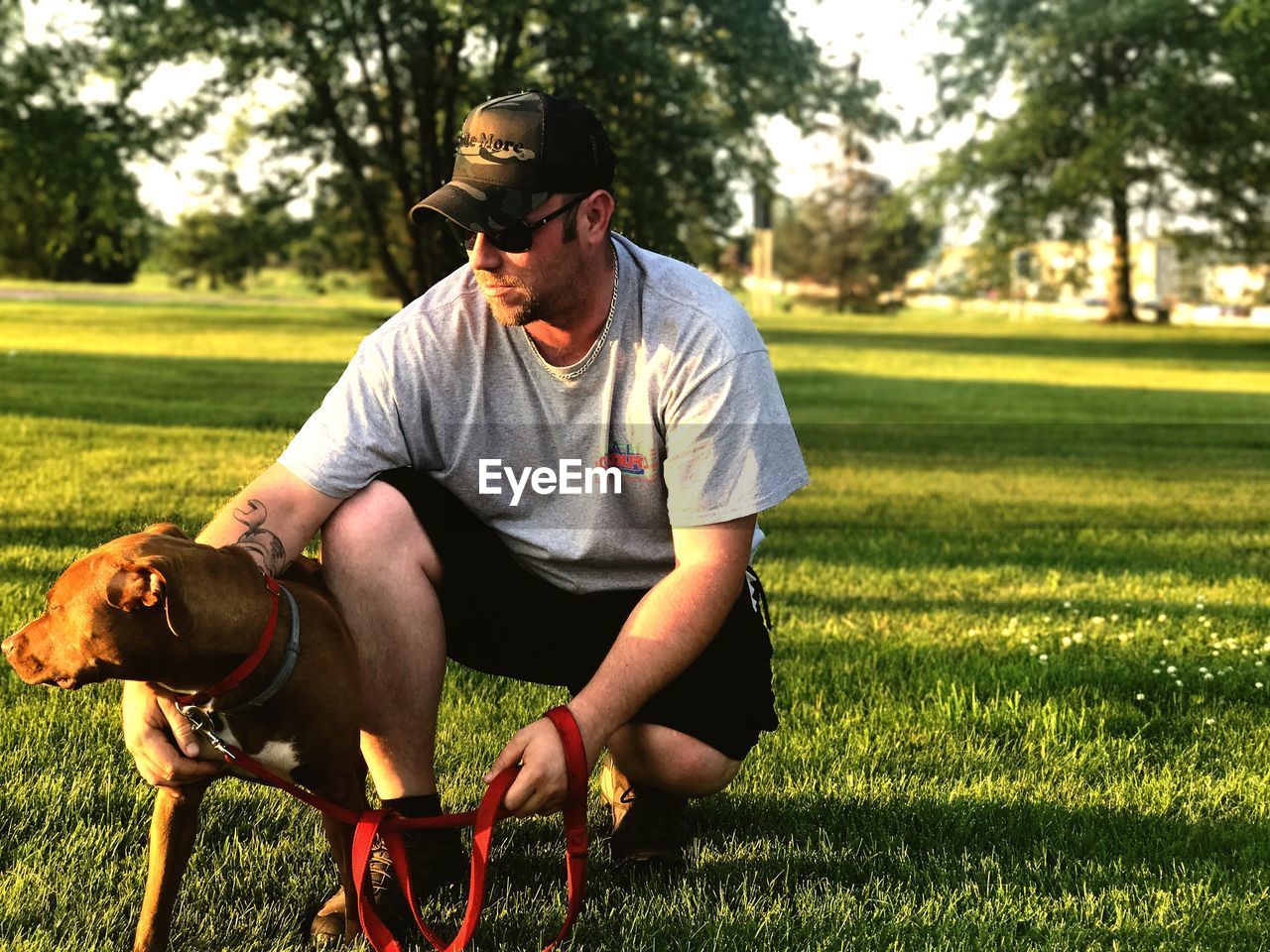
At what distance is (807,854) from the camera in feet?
10.9

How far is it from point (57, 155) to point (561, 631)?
18059 mm

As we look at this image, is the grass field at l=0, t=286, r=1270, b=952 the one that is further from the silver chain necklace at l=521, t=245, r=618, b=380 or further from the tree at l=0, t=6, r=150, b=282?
the tree at l=0, t=6, r=150, b=282

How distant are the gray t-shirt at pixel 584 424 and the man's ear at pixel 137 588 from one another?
2.66 feet

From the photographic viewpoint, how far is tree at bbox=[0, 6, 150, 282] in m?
18.8

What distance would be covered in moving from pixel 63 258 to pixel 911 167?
2175 centimetres

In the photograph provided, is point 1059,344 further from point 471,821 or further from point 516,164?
point 471,821

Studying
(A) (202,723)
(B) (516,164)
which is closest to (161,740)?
(A) (202,723)

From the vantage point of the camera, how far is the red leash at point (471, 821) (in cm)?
251

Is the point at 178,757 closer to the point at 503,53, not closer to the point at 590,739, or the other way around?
the point at 590,739

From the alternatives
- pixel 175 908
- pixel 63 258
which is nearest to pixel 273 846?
pixel 175 908

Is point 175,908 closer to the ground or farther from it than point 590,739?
closer to the ground

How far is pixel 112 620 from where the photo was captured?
7.39ft

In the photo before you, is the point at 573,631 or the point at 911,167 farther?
the point at 911,167

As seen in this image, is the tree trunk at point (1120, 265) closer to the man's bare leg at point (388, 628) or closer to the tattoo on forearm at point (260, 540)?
the man's bare leg at point (388, 628)
